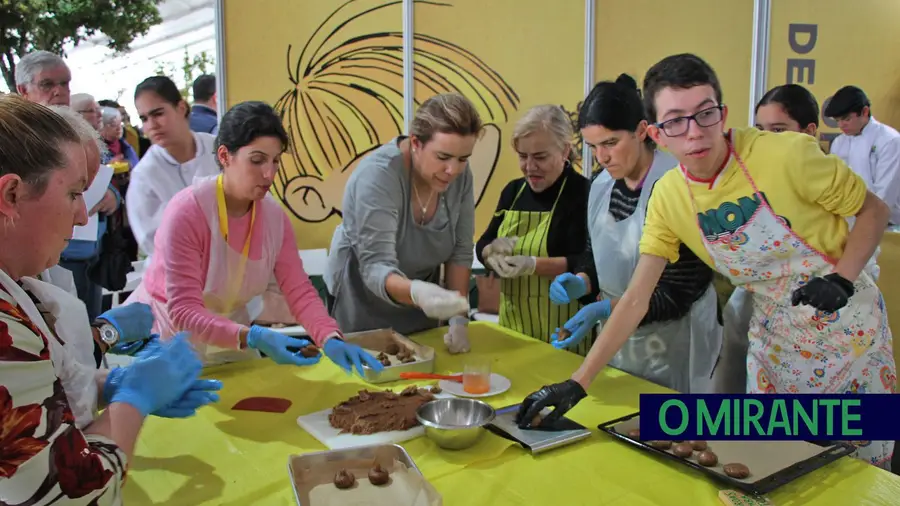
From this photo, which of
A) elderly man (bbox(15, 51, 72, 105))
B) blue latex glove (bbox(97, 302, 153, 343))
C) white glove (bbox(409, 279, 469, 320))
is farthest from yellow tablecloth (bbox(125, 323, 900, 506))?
elderly man (bbox(15, 51, 72, 105))

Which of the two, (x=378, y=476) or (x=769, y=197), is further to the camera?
(x=769, y=197)

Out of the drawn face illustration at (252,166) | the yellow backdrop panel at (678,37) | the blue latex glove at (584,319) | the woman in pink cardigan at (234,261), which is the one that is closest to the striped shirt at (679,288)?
the blue latex glove at (584,319)

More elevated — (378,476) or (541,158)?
(541,158)

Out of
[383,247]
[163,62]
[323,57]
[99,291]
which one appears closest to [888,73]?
[323,57]

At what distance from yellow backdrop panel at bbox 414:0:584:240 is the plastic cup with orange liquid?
10.1 ft

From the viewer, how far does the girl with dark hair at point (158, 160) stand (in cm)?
283

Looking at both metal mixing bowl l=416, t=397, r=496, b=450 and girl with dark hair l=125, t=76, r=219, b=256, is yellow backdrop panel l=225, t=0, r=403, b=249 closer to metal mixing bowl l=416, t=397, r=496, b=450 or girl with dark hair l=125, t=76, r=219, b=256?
girl with dark hair l=125, t=76, r=219, b=256

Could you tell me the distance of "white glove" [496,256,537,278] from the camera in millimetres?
2438

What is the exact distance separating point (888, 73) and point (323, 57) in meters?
5.00

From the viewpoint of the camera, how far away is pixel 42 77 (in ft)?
9.44

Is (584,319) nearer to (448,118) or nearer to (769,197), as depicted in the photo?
(769,197)

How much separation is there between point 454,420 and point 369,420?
0.20 metres

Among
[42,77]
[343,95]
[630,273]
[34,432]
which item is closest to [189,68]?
[343,95]

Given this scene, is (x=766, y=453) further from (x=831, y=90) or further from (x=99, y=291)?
(x=831, y=90)
